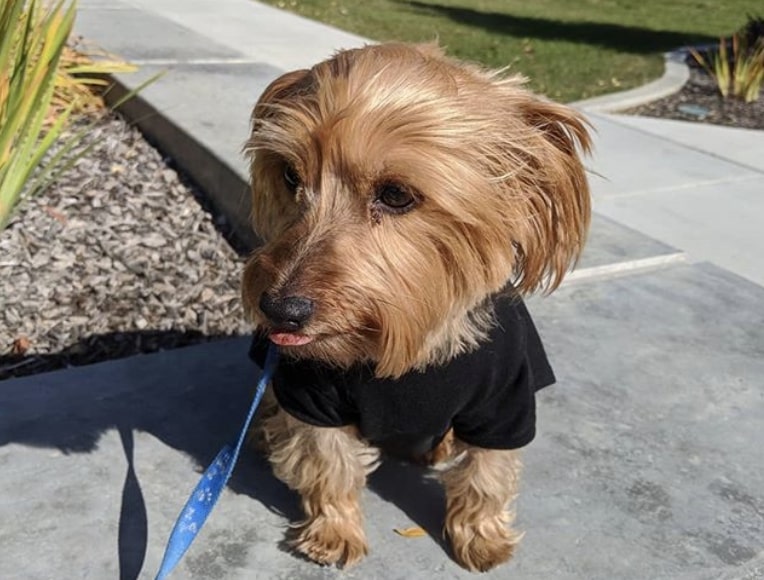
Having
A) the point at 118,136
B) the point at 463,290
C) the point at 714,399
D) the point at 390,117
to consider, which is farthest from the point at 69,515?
the point at 118,136

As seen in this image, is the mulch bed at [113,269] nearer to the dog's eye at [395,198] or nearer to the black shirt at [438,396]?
the black shirt at [438,396]


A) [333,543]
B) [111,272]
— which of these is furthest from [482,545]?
[111,272]

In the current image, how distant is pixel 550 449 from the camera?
3355 mm

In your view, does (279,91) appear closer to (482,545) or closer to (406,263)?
(406,263)

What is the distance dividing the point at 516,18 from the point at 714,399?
12.2 m

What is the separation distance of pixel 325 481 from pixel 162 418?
0.86 metres

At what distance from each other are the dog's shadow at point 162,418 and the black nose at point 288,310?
0.94 metres

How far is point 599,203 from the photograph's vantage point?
19.2 feet

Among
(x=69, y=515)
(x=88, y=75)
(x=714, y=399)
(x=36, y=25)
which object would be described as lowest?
(x=69, y=515)

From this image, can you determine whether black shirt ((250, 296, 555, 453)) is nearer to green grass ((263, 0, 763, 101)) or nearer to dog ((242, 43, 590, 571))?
dog ((242, 43, 590, 571))

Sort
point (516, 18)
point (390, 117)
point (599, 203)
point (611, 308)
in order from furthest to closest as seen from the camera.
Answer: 1. point (516, 18)
2. point (599, 203)
3. point (611, 308)
4. point (390, 117)

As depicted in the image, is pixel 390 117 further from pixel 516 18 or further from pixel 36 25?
pixel 516 18

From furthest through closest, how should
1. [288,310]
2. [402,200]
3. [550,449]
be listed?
1. [550,449]
2. [402,200]
3. [288,310]

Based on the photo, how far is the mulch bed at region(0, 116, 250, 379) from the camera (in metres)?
4.08
